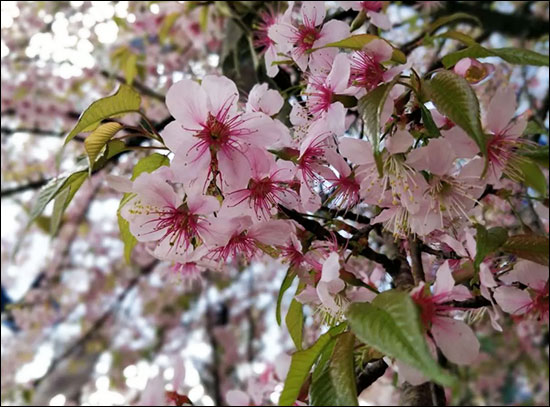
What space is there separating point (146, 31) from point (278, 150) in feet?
7.06

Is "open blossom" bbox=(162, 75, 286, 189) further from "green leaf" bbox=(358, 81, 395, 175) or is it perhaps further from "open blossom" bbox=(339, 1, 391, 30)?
"open blossom" bbox=(339, 1, 391, 30)

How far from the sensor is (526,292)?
1.88ft

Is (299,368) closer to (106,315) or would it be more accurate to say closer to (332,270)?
(332,270)

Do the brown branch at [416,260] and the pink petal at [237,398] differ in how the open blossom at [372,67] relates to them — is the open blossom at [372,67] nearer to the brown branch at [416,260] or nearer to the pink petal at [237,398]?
the brown branch at [416,260]

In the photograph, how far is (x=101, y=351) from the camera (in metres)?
3.82

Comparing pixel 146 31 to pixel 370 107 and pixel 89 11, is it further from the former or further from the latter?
pixel 370 107

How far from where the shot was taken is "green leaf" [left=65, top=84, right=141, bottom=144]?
2.06 feet

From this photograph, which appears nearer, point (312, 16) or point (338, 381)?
point (338, 381)

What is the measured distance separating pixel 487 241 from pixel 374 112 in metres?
0.15

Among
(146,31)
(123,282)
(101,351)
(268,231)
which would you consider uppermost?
(146,31)

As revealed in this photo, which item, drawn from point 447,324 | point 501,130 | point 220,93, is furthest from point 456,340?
point 220,93

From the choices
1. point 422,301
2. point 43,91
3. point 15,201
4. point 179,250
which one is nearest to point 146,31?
point 43,91

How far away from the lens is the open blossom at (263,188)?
23.0 inches

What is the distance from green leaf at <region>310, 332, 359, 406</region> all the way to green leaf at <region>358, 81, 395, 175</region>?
150 millimetres
